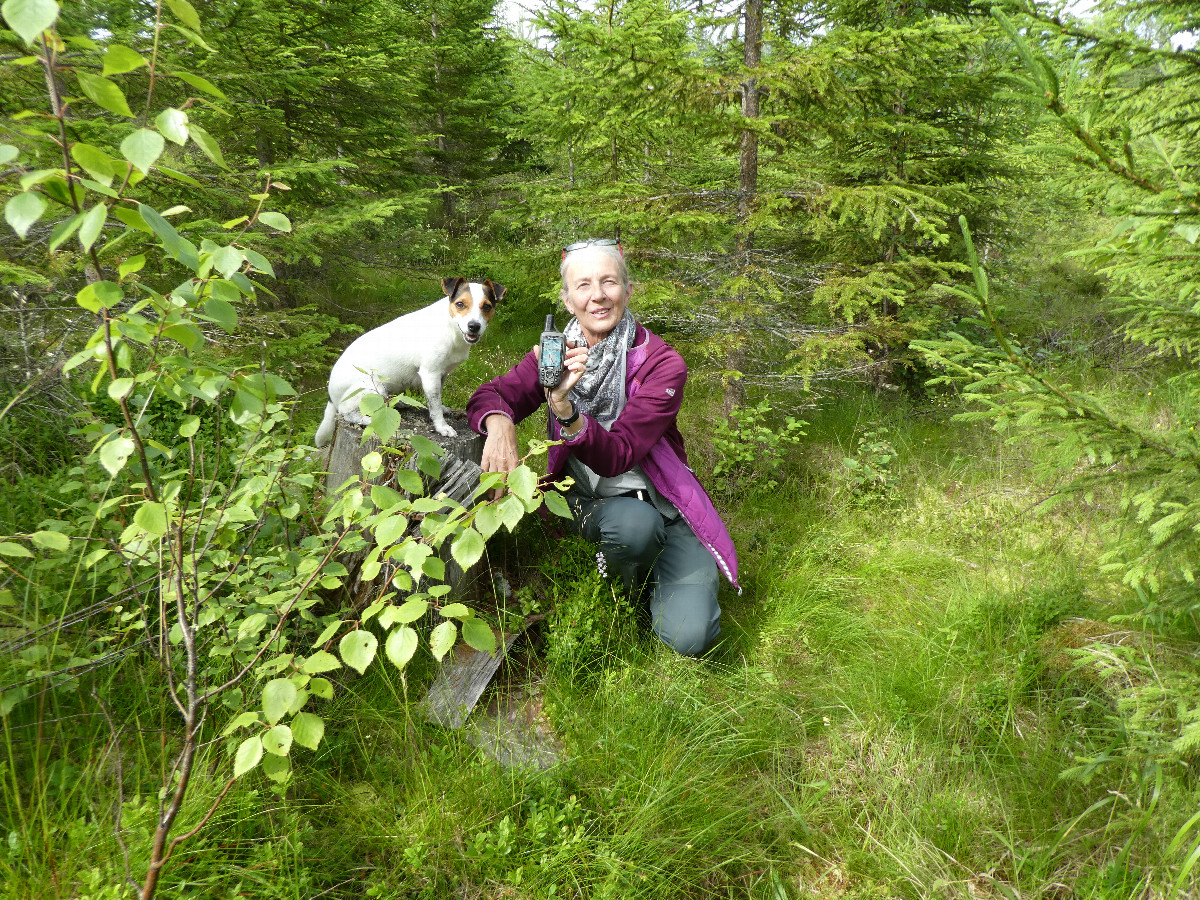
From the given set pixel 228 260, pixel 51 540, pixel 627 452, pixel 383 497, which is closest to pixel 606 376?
pixel 627 452

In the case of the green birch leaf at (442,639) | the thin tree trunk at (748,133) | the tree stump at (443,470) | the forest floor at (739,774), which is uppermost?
the thin tree trunk at (748,133)

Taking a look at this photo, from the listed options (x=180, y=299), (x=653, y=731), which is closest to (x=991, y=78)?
(x=653, y=731)

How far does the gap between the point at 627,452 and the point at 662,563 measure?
65 centimetres

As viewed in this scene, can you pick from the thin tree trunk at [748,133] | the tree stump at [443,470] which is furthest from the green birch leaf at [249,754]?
the thin tree trunk at [748,133]

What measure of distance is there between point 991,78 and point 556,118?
11.2 feet

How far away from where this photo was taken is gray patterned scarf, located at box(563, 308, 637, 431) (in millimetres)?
2879

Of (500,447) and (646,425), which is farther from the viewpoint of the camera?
(646,425)

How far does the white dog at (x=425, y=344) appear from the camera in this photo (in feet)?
8.42

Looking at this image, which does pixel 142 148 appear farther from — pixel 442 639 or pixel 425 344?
pixel 425 344

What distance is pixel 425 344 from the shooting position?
2.63 meters

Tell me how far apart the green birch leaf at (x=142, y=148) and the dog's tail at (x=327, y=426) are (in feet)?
6.85

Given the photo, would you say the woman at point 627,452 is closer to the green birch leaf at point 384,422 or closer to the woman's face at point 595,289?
the woman's face at point 595,289

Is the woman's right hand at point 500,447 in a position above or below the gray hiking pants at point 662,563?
above

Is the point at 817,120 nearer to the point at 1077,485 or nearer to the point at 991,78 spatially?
the point at 991,78
